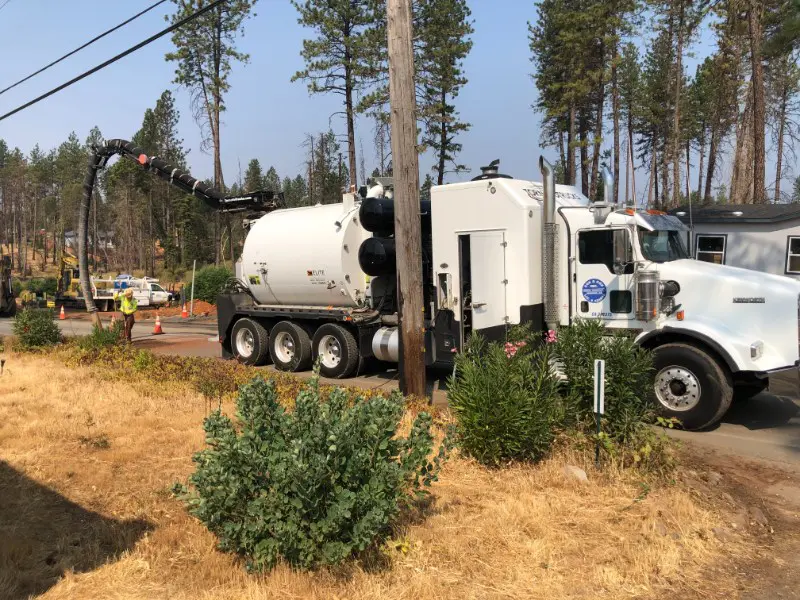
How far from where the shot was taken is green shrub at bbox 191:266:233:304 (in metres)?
33.5

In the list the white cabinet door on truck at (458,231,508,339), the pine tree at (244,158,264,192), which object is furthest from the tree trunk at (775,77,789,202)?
the pine tree at (244,158,264,192)

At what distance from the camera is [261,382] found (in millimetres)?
4266

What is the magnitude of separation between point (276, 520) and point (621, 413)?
3.68m

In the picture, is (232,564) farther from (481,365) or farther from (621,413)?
(621,413)

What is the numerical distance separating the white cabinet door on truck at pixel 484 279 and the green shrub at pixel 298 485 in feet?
17.8

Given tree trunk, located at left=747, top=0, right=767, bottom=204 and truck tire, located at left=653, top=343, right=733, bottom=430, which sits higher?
tree trunk, located at left=747, top=0, right=767, bottom=204

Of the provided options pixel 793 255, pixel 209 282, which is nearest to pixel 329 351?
pixel 793 255

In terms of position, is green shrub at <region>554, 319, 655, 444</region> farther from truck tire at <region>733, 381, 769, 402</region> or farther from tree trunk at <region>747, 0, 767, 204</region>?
tree trunk at <region>747, 0, 767, 204</region>

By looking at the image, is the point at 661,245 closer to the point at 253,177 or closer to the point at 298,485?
the point at 298,485

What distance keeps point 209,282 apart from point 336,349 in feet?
76.6

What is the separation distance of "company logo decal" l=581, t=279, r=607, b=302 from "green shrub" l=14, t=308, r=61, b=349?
39.6 feet

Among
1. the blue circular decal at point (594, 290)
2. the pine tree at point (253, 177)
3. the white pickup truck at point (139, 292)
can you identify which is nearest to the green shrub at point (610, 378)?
the blue circular decal at point (594, 290)

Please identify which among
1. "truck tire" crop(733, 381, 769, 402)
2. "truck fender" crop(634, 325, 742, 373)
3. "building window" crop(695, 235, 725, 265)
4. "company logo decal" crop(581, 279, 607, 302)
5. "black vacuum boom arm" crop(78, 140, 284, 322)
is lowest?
"truck tire" crop(733, 381, 769, 402)

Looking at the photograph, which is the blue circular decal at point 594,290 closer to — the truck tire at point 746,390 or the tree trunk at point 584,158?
the truck tire at point 746,390
